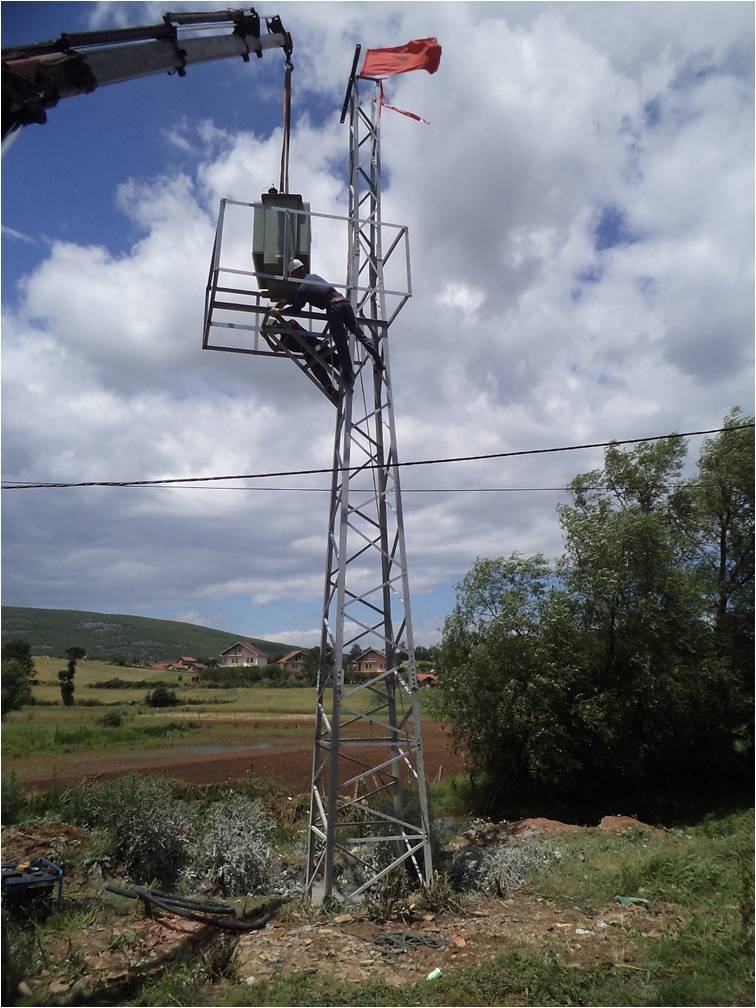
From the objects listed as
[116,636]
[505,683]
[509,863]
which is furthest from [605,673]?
[116,636]

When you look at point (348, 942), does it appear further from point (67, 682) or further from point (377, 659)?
point (67, 682)

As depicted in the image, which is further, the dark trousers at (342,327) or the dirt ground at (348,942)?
the dark trousers at (342,327)

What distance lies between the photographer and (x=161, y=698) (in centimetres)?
4794

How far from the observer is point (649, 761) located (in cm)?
1956

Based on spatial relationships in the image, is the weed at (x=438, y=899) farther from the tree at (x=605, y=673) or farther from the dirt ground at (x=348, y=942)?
the tree at (x=605, y=673)

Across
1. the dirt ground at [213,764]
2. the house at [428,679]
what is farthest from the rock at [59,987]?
the house at [428,679]

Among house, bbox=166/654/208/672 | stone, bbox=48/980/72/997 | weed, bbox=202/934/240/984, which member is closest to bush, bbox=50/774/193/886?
stone, bbox=48/980/72/997

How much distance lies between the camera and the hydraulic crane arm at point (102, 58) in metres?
6.35

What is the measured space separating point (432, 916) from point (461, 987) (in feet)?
7.42

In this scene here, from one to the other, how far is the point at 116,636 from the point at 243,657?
37482mm

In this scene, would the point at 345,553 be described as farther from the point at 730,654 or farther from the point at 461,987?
the point at 730,654

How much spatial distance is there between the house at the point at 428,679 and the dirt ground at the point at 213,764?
167 centimetres

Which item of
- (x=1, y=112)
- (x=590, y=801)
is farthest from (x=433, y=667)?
(x=1, y=112)

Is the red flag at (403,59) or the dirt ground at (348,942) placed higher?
the red flag at (403,59)
